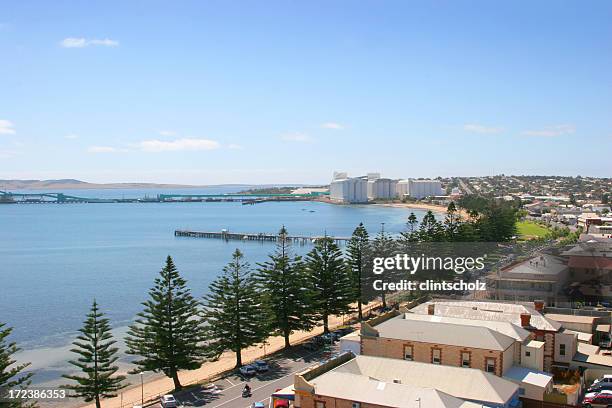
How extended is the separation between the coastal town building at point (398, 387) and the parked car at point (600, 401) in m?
3.03

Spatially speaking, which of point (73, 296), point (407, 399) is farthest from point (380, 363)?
point (73, 296)

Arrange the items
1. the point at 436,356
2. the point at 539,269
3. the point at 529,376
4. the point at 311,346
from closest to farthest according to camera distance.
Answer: the point at 529,376
the point at 436,356
the point at 311,346
the point at 539,269

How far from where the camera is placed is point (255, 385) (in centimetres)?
2123

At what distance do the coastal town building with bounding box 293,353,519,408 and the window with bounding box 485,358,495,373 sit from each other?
153 centimetres

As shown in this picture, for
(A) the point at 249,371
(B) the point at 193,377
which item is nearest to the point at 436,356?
(A) the point at 249,371

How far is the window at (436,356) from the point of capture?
1797 centimetres

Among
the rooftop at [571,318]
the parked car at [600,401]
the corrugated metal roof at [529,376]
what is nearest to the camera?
the corrugated metal roof at [529,376]

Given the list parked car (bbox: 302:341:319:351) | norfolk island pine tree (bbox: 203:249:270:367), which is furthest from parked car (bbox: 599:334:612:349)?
norfolk island pine tree (bbox: 203:249:270:367)

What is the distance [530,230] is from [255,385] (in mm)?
63231

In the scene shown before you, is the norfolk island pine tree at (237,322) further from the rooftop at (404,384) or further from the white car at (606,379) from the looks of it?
the white car at (606,379)

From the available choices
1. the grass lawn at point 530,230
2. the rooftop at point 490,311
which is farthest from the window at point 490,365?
the grass lawn at point 530,230

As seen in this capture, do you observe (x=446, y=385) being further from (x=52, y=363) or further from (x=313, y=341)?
(x=52, y=363)

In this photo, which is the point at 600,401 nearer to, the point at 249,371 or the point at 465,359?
the point at 465,359

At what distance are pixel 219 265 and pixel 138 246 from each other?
2367cm
